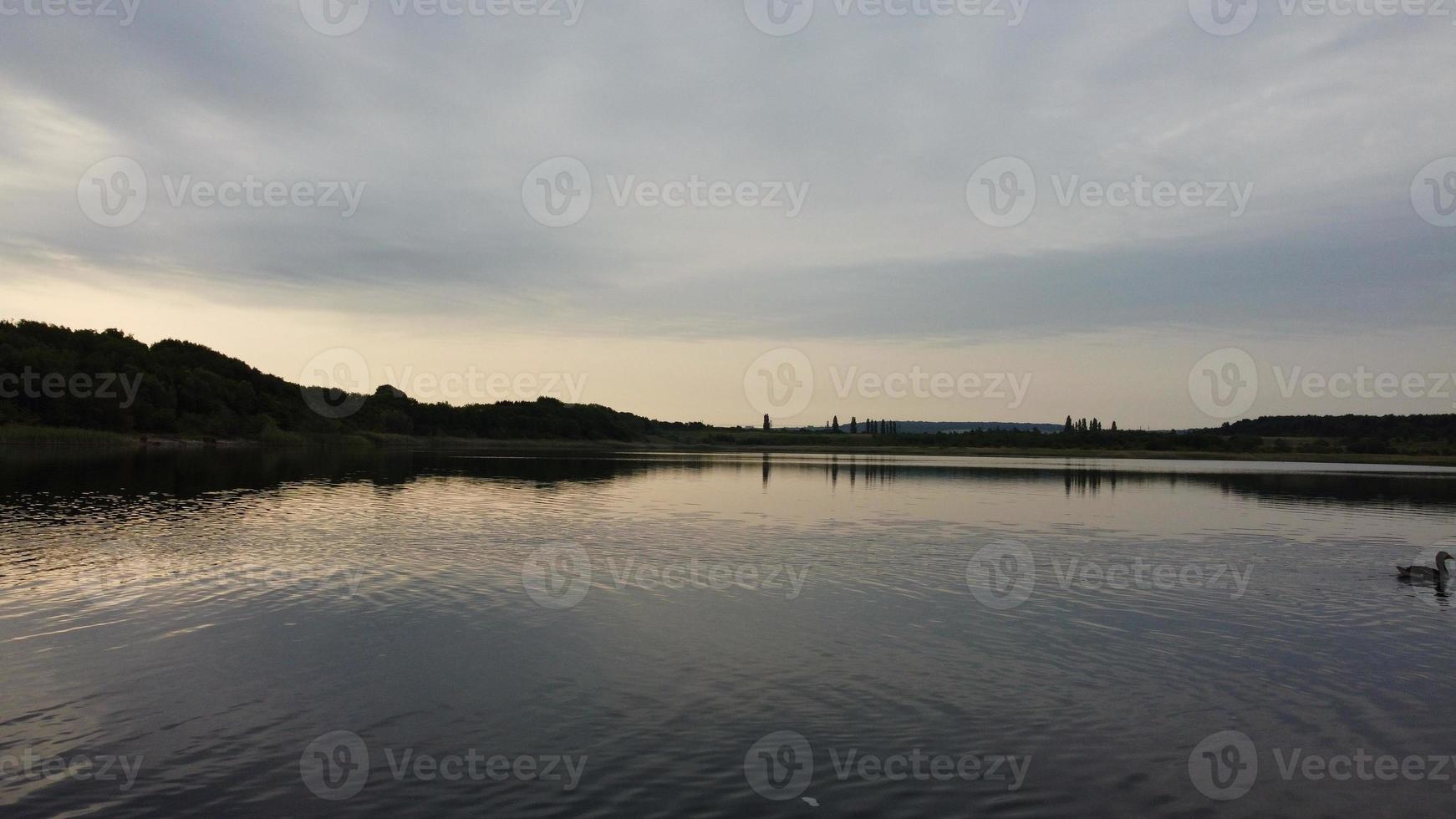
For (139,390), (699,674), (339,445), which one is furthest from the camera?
(339,445)

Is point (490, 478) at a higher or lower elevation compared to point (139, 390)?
lower

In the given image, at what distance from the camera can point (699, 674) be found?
1600 cm

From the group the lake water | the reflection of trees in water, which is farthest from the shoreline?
the lake water

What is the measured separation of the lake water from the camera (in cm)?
1103

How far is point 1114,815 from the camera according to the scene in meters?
10.5

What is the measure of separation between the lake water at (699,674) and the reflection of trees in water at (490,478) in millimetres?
14489

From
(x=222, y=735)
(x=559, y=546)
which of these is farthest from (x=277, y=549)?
(x=222, y=735)

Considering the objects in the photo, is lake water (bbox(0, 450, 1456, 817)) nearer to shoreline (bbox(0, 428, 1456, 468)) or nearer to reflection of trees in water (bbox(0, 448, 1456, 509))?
reflection of trees in water (bbox(0, 448, 1456, 509))

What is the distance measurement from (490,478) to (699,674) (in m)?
59.9

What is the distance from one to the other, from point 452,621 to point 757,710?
29.0 feet

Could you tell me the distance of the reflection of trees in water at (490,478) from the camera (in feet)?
164

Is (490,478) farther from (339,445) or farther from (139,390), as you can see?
(339,445)

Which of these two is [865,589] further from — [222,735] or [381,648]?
[222,735]

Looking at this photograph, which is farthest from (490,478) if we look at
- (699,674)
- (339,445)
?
(339,445)
